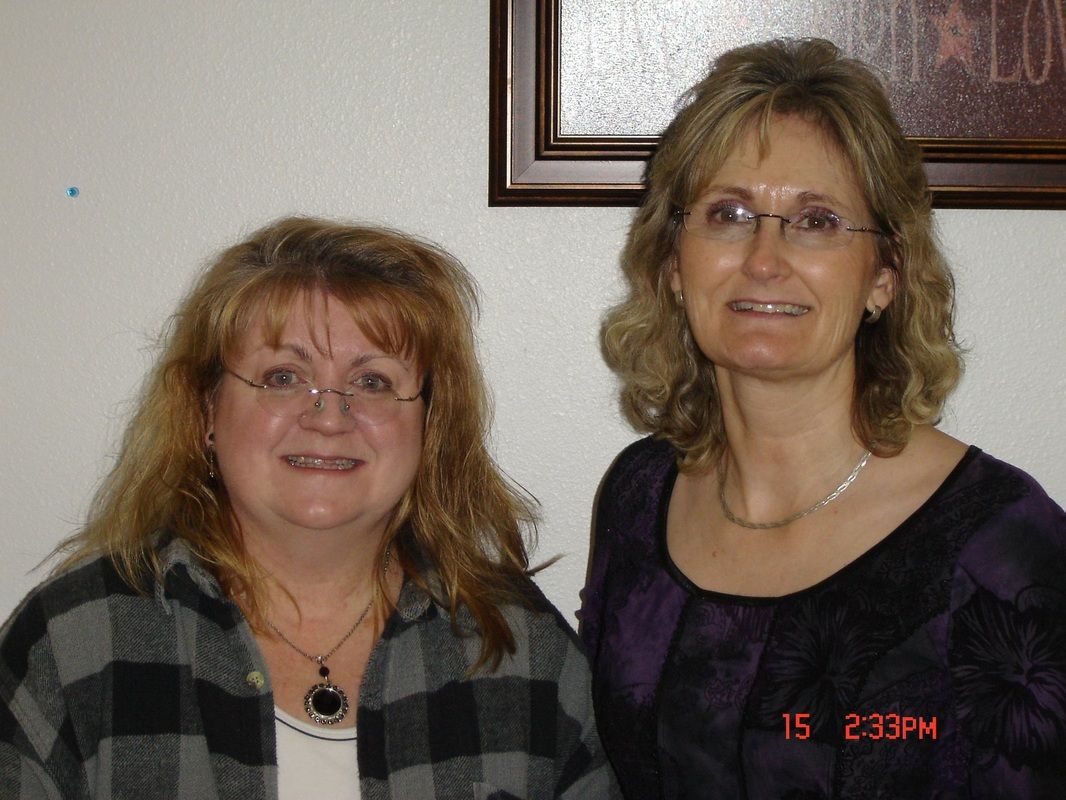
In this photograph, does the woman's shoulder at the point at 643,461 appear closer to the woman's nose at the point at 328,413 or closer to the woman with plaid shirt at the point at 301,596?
the woman with plaid shirt at the point at 301,596

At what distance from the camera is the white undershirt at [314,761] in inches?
60.8

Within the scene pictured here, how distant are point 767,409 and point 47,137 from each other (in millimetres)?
1359

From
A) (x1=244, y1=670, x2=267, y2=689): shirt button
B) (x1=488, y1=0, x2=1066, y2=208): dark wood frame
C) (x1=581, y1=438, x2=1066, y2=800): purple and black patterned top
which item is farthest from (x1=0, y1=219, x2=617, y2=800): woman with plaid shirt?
(x1=488, y1=0, x2=1066, y2=208): dark wood frame

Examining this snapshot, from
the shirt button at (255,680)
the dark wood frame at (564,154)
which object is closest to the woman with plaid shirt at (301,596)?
the shirt button at (255,680)

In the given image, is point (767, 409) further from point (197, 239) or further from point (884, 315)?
point (197, 239)

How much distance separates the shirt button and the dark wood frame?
0.92 metres

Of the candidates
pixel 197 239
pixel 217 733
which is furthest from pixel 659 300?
pixel 217 733

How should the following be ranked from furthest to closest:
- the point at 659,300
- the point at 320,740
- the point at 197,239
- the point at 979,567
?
the point at 197,239
the point at 659,300
the point at 320,740
the point at 979,567

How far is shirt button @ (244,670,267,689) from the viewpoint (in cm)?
156

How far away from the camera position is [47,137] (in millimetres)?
1985

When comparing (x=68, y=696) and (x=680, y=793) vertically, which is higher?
(x=68, y=696)

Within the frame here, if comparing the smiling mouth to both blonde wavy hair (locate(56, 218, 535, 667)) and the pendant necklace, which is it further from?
the pendant necklace

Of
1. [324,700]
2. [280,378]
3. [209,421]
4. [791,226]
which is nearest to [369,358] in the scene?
[280,378]
